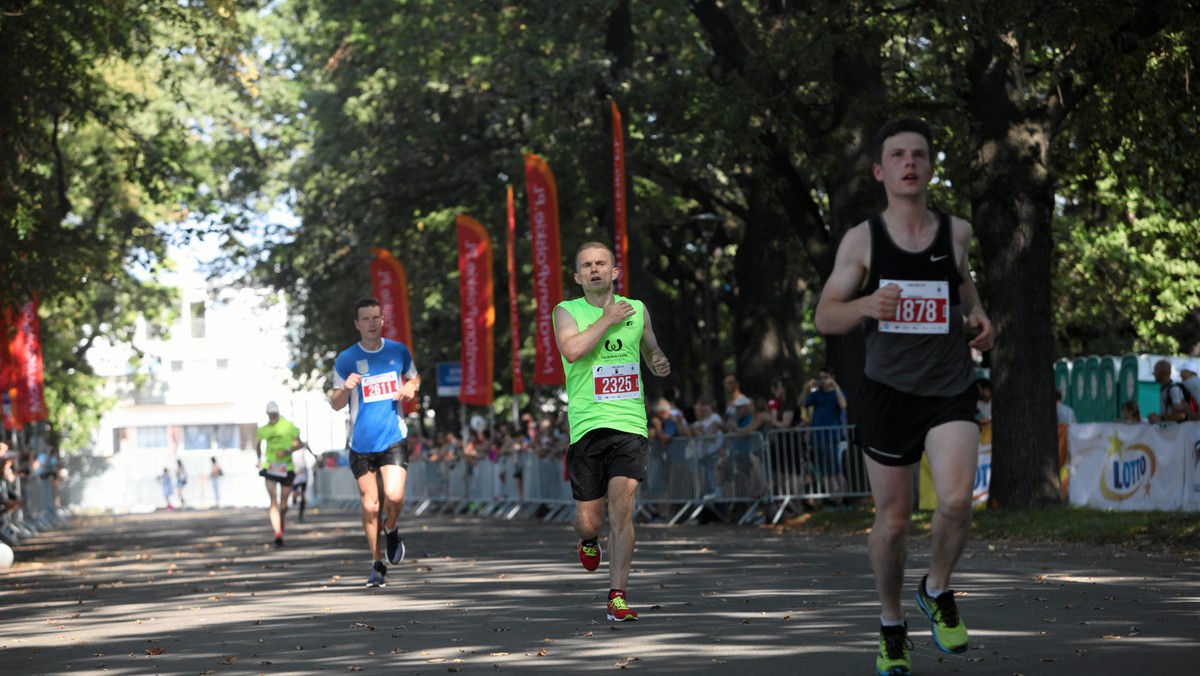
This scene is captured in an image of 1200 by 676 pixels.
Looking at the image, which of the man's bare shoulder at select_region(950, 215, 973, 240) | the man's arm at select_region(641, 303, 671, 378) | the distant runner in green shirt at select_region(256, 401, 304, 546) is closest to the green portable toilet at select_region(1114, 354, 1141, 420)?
the distant runner in green shirt at select_region(256, 401, 304, 546)

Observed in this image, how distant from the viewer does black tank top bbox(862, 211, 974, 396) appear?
23.8 feet

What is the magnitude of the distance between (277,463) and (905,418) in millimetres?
18355

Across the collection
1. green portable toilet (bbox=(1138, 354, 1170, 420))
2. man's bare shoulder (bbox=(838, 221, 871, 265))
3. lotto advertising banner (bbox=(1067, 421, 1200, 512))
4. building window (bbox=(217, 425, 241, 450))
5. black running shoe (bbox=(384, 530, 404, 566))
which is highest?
building window (bbox=(217, 425, 241, 450))

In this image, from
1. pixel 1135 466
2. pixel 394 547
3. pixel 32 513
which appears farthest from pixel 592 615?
pixel 32 513

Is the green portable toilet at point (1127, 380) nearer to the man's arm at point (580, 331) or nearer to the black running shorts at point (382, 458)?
the black running shorts at point (382, 458)

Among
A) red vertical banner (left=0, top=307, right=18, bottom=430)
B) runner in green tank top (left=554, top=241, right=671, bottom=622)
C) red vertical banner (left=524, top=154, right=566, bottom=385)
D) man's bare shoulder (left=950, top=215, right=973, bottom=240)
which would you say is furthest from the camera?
A: red vertical banner (left=0, top=307, right=18, bottom=430)

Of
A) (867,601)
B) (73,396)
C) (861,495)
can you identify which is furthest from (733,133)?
(73,396)

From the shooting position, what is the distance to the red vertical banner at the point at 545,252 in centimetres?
2750

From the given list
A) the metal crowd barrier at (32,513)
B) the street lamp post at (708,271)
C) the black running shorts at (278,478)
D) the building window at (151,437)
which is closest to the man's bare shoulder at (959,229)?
the black running shorts at (278,478)

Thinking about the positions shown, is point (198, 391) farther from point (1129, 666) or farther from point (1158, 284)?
point (1129, 666)

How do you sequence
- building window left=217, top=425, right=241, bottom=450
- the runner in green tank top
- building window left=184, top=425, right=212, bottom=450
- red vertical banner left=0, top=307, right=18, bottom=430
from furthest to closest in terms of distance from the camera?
building window left=184, top=425, right=212, bottom=450 < building window left=217, top=425, right=241, bottom=450 < red vertical banner left=0, top=307, right=18, bottom=430 < the runner in green tank top

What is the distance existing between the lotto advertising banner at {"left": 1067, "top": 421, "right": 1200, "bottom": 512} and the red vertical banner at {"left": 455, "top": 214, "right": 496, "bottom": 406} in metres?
13.0

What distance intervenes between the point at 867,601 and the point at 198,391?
10224 cm

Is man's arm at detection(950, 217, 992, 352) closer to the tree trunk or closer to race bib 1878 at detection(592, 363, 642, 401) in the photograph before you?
race bib 1878 at detection(592, 363, 642, 401)
